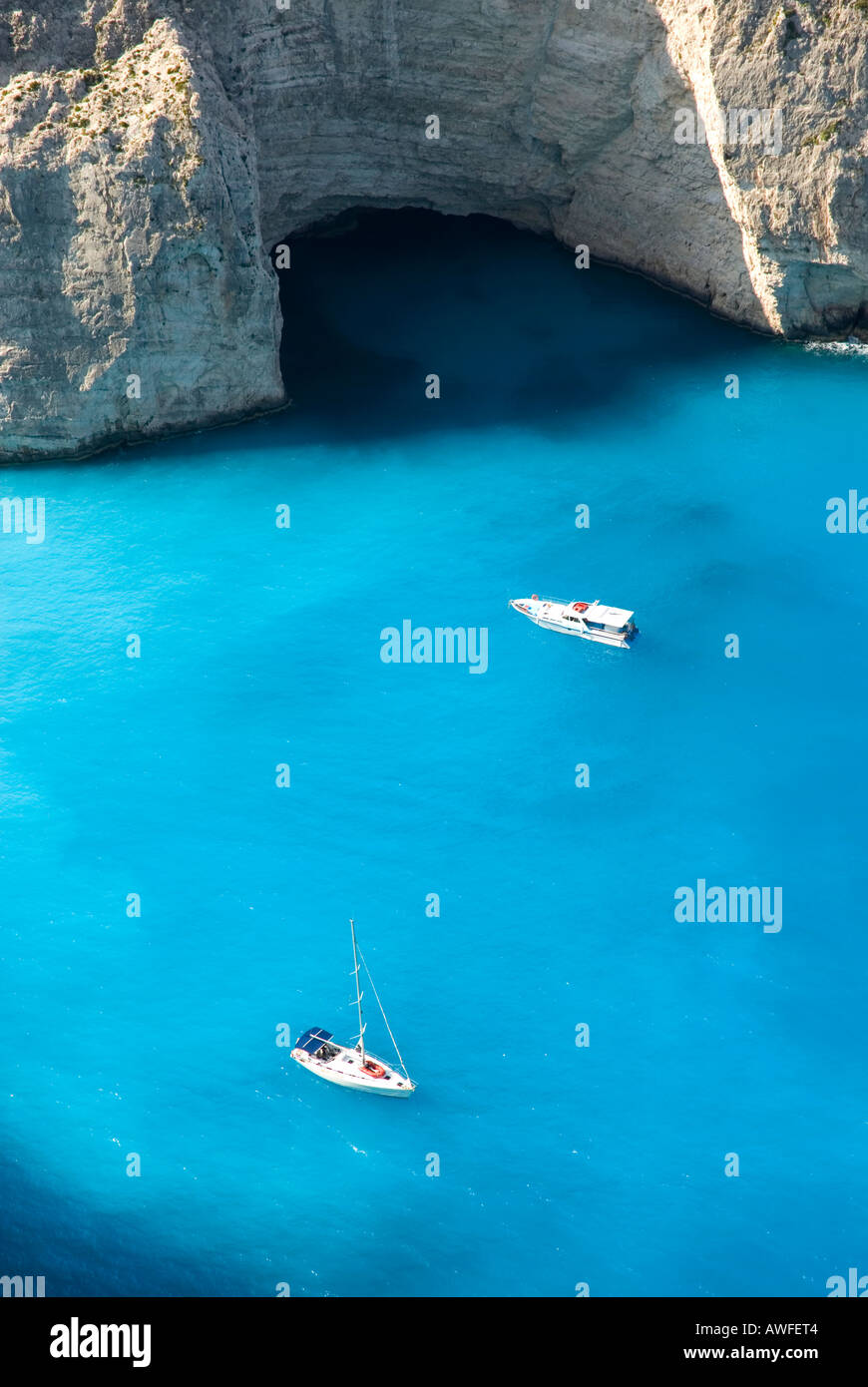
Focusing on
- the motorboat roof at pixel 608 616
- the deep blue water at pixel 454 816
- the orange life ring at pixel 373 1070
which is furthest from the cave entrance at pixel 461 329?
the orange life ring at pixel 373 1070

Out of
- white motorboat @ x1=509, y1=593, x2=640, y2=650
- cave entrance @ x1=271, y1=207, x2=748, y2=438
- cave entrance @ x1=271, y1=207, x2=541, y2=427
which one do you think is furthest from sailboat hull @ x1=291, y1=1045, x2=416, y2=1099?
cave entrance @ x1=271, y1=207, x2=541, y2=427

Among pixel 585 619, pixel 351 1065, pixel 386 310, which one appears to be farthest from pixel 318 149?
pixel 351 1065

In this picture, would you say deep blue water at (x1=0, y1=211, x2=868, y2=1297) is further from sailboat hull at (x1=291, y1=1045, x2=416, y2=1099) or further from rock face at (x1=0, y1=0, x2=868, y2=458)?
rock face at (x1=0, y1=0, x2=868, y2=458)

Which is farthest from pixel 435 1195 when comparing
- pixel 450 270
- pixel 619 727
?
pixel 450 270

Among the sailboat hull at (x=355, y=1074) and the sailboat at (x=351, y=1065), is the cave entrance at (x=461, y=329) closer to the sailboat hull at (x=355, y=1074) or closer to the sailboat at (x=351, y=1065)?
the sailboat at (x=351, y=1065)

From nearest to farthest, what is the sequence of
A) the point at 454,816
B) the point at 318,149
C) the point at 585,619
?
the point at 454,816 < the point at 585,619 < the point at 318,149

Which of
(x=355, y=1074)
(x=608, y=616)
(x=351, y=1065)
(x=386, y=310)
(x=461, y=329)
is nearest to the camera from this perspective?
(x=355, y=1074)

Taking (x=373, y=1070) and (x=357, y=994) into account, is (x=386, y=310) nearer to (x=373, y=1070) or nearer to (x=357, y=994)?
(x=357, y=994)
